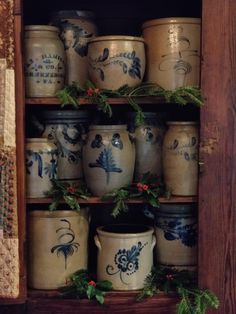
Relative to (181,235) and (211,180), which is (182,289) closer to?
(181,235)

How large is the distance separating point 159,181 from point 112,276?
0.32m

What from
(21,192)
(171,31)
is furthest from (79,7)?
(21,192)

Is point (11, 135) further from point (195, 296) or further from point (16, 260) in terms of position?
point (195, 296)

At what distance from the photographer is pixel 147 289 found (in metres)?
1.61

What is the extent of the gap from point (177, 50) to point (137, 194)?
17.2 inches

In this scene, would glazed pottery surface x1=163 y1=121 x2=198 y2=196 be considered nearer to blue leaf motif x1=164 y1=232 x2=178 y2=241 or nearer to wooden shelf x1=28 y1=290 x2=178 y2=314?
blue leaf motif x1=164 y1=232 x2=178 y2=241

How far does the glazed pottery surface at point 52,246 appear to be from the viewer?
5.34 feet

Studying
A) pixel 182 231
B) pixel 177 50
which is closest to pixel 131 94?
pixel 177 50

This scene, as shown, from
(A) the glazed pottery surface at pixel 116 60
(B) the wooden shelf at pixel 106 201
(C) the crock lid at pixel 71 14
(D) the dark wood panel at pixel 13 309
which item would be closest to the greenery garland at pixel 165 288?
(D) the dark wood panel at pixel 13 309

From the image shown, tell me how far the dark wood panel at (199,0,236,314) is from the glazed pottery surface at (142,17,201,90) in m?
0.07

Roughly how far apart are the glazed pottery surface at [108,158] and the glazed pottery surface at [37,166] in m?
0.13

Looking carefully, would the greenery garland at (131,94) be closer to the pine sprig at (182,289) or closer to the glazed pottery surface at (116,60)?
the glazed pottery surface at (116,60)

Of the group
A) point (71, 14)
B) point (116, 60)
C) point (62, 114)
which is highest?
point (71, 14)

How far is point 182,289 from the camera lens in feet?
5.20
